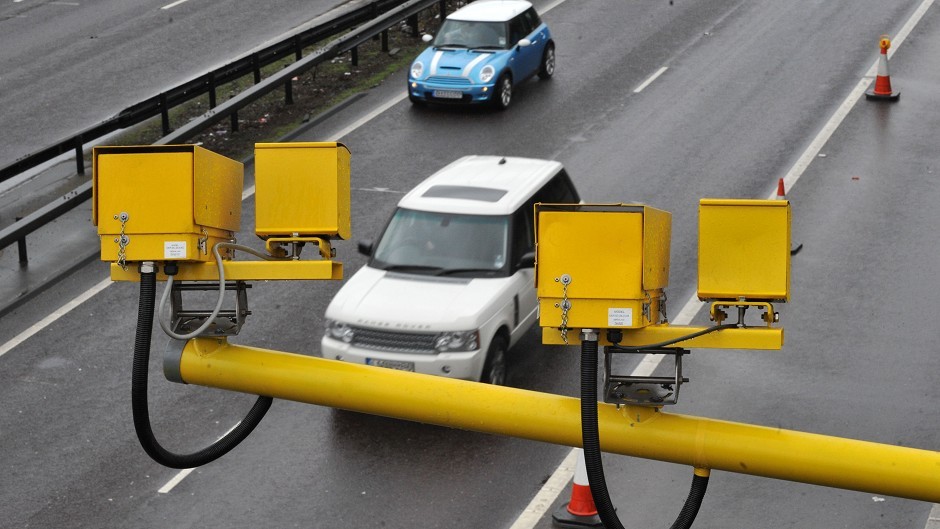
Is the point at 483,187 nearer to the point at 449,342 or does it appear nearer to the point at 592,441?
the point at 449,342

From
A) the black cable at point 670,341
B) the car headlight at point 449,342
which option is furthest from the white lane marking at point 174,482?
the black cable at point 670,341

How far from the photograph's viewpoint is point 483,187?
15195 millimetres

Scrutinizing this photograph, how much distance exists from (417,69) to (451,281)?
987 centimetres

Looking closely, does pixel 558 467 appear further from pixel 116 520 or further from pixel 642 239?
pixel 642 239

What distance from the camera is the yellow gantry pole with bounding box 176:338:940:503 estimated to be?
445 cm

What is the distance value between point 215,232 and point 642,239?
64.9 inches

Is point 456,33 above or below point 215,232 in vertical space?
below

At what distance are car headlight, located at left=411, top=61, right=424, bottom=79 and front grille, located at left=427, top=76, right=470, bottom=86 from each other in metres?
0.22

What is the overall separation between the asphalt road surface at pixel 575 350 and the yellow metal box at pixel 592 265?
7153 mm

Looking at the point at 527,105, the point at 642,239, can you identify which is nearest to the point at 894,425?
the point at 642,239

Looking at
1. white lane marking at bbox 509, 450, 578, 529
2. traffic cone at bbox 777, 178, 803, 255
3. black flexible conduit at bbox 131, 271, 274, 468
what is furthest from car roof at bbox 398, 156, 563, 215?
black flexible conduit at bbox 131, 271, 274, 468

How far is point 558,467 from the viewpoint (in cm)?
1260

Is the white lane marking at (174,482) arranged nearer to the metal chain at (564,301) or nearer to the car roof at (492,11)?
the metal chain at (564,301)

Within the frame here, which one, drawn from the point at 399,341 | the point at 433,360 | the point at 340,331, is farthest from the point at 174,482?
the point at 433,360
